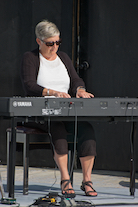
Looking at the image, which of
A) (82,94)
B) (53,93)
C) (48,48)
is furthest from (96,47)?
(53,93)

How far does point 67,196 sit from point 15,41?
8.32 feet

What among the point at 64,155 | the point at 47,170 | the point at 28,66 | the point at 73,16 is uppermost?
the point at 73,16

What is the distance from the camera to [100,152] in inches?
164

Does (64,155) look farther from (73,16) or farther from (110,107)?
(73,16)

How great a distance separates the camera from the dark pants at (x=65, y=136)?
2619 mm

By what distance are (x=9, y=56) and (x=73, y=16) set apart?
913mm

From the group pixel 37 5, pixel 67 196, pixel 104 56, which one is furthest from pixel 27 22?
pixel 67 196

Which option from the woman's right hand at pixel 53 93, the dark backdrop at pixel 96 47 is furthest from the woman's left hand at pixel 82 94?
the dark backdrop at pixel 96 47

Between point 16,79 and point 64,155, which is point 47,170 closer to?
point 16,79

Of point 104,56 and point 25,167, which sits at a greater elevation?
point 104,56

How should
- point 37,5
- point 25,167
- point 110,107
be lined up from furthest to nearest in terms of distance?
point 37,5
point 25,167
point 110,107

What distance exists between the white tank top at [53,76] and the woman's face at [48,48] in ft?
0.11

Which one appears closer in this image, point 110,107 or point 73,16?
point 110,107

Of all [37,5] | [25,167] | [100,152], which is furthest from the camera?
[37,5]
